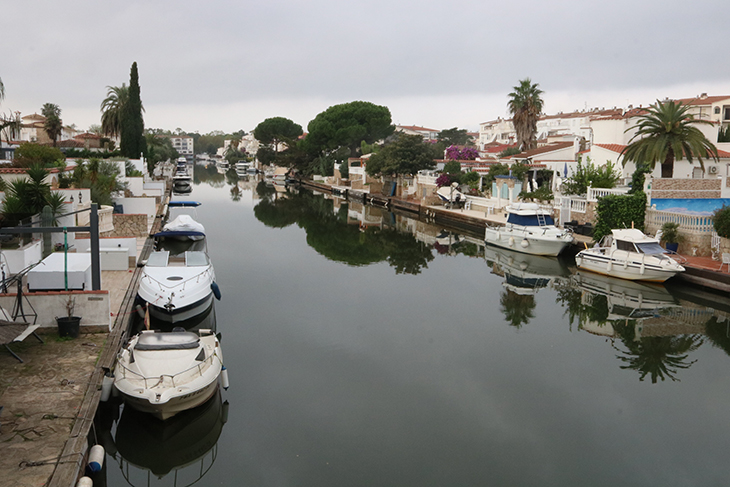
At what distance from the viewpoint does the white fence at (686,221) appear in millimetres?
21141

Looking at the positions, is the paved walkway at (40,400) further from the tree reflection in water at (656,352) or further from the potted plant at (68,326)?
the tree reflection in water at (656,352)

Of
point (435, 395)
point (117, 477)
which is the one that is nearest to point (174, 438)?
point (117, 477)

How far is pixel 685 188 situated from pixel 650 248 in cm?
648

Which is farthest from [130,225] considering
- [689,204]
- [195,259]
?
[689,204]

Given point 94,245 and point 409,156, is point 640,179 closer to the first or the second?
point 94,245

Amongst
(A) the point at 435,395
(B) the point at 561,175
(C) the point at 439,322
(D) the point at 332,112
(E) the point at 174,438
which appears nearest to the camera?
(E) the point at 174,438

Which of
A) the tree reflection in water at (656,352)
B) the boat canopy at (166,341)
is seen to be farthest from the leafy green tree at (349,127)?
the boat canopy at (166,341)

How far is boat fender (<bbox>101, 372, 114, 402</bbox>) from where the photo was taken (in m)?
9.45

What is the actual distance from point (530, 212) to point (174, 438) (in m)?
21.1

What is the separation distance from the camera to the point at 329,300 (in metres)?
18.3

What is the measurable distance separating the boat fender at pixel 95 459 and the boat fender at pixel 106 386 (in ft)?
5.47

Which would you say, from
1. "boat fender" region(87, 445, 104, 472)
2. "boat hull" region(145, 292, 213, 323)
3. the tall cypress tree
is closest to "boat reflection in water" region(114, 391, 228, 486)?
"boat fender" region(87, 445, 104, 472)

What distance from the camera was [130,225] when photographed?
25.8 meters

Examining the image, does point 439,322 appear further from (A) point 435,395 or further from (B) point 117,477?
(B) point 117,477
